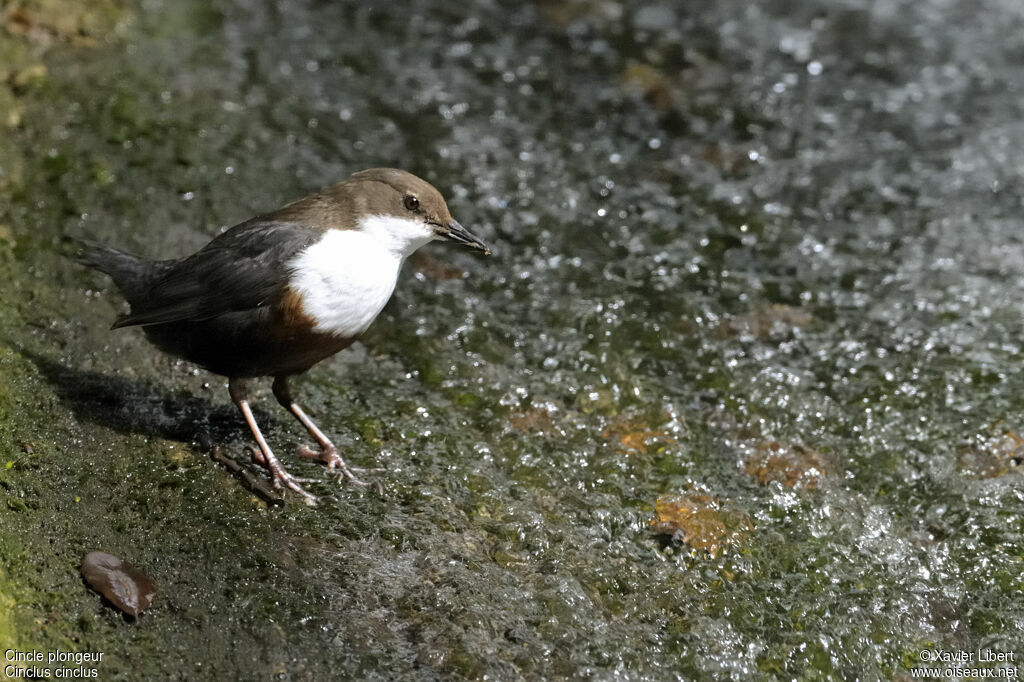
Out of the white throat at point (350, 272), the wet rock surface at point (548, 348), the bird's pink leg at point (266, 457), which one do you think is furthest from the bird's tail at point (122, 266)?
the white throat at point (350, 272)

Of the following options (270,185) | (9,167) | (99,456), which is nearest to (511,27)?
(270,185)

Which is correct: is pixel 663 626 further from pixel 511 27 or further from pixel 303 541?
pixel 511 27

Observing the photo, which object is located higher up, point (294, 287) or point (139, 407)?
point (294, 287)

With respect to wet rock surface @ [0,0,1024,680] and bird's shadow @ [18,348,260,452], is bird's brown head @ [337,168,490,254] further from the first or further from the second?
bird's shadow @ [18,348,260,452]

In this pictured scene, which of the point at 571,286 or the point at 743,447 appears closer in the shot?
the point at 743,447

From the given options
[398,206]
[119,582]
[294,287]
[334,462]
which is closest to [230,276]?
[294,287]

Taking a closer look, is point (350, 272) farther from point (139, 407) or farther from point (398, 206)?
point (139, 407)

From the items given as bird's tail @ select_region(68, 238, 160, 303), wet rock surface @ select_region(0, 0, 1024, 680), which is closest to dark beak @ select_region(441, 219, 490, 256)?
wet rock surface @ select_region(0, 0, 1024, 680)
